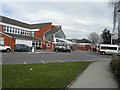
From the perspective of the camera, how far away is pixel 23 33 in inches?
2500

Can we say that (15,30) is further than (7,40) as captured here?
Yes

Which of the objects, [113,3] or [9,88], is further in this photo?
[113,3]

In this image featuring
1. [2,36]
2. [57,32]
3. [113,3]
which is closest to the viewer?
[113,3]

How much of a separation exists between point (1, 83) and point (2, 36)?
134 ft

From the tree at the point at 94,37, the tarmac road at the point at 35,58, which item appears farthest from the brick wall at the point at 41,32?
the tree at the point at 94,37

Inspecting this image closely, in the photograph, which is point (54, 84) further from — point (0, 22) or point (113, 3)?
point (0, 22)

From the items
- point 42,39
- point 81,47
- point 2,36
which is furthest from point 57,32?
point 2,36

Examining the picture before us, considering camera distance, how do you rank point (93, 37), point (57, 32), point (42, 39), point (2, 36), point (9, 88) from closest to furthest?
1. point (9, 88)
2. point (2, 36)
3. point (42, 39)
4. point (57, 32)
5. point (93, 37)

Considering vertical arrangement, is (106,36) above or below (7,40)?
above

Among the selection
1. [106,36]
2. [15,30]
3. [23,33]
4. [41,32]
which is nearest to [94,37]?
[106,36]

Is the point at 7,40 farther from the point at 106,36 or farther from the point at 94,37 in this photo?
Answer: the point at 94,37

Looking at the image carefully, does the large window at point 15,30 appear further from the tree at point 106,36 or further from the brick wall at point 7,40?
the tree at point 106,36

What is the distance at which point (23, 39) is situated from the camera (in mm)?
54875

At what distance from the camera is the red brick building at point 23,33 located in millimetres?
50469
